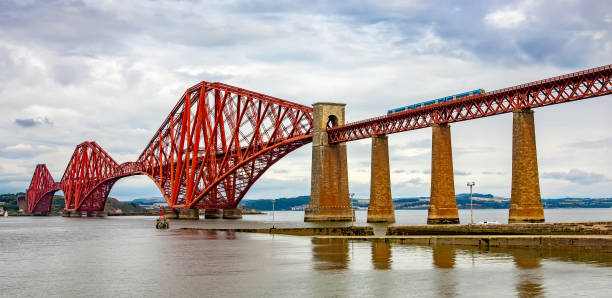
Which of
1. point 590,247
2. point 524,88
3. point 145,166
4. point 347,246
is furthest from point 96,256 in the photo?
point 145,166

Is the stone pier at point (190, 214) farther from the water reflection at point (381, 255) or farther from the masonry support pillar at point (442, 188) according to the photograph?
the water reflection at point (381, 255)

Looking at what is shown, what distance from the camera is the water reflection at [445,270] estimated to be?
20.9m

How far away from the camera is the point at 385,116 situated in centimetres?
8700

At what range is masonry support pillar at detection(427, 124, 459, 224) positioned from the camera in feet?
231

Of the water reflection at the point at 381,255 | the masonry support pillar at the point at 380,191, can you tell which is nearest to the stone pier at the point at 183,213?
the masonry support pillar at the point at 380,191

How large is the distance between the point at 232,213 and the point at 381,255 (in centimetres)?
10227

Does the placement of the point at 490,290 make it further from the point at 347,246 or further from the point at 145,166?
the point at 145,166

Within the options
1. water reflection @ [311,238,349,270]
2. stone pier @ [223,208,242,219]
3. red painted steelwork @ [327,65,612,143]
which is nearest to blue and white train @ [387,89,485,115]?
red painted steelwork @ [327,65,612,143]

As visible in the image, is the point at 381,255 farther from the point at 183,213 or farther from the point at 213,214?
the point at 213,214

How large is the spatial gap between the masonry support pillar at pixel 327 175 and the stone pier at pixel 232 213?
3877 cm

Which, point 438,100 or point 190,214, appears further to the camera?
point 190,214

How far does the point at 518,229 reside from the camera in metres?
45.2

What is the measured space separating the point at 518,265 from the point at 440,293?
8.15 m

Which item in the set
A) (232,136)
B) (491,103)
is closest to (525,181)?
(491,103)
